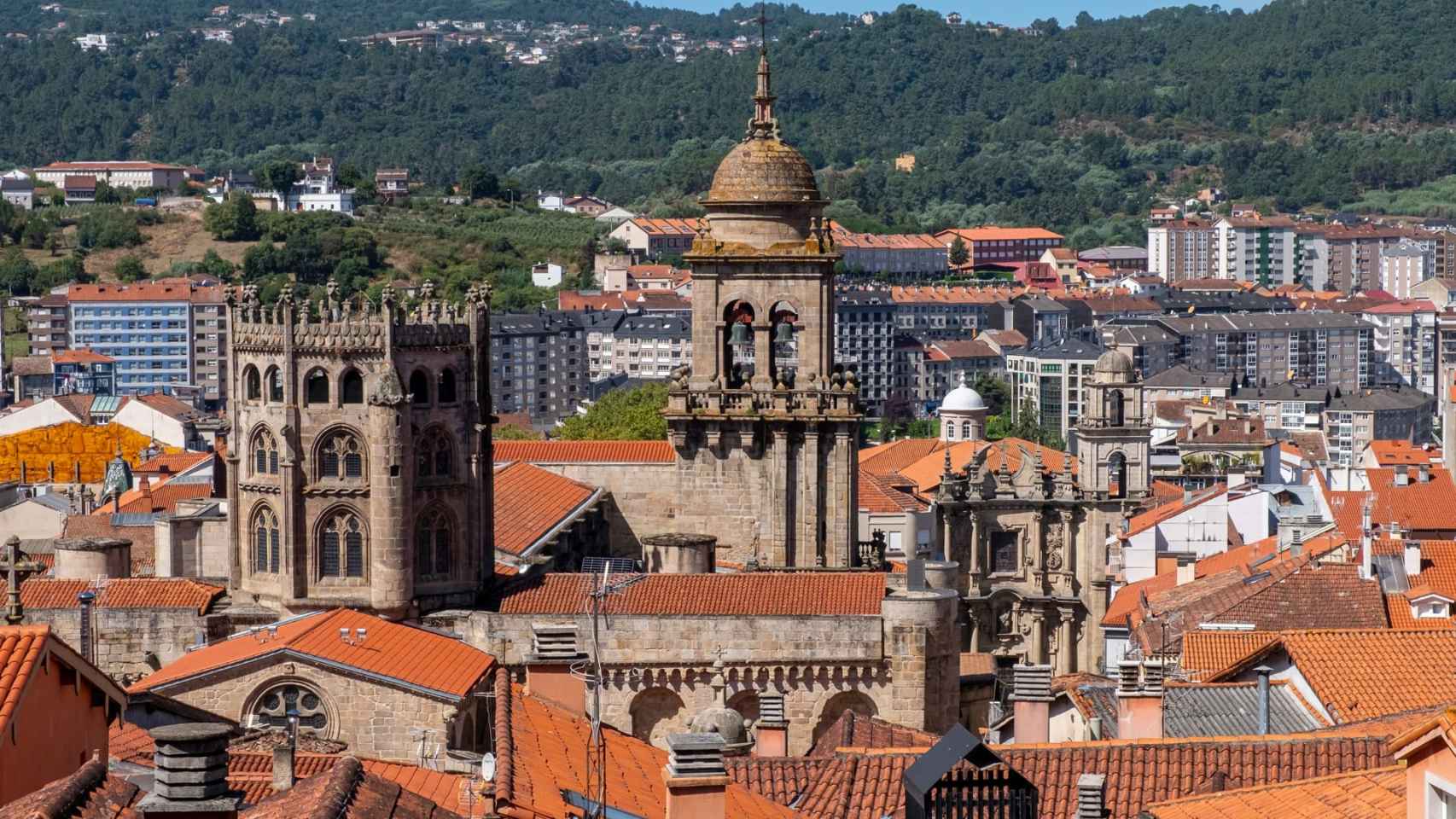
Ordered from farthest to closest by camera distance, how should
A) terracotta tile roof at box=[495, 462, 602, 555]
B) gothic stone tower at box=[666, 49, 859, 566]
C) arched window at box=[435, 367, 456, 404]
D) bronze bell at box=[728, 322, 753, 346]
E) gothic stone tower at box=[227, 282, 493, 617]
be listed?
bronze bell at box=[728, 322, 753, 346] < gothic stone tower at box=[666, 49, 859, 566] < terracotta tile roof at box=[495, 462, 602, 555] < arched window at box=[435, 367, 456, 404] < gothic stone tower at box=[227, 282, 493, 617]

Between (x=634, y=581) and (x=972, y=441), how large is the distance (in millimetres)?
40756

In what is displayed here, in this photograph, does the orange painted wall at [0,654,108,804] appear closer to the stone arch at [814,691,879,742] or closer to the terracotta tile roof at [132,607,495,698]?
the terracotta tile roof at [132,607,495,698]

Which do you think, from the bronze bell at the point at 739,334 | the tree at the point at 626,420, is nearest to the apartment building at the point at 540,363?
the tree at the point at 626,420

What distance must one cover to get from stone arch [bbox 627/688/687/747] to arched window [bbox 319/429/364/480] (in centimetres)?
463

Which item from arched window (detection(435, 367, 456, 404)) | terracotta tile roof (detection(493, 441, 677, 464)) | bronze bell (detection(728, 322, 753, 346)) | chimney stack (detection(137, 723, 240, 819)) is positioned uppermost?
bronze bell (detection(728, 322, 753, 346))

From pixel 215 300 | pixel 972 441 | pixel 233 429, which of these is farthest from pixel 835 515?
pixel 215 300

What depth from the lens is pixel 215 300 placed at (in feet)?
602

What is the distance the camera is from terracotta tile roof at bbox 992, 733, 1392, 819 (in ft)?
83.7

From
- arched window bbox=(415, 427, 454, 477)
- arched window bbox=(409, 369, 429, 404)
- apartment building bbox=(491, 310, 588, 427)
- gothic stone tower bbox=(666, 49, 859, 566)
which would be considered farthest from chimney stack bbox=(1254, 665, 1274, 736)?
apartment building bbox=(491, 310, 588, 427)

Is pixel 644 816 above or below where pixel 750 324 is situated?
below

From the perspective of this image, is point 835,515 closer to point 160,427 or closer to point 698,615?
point 698,615

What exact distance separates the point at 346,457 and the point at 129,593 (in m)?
3.42

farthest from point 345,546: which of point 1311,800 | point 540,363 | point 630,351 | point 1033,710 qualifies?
point 630,351

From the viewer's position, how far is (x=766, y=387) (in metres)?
49.2
